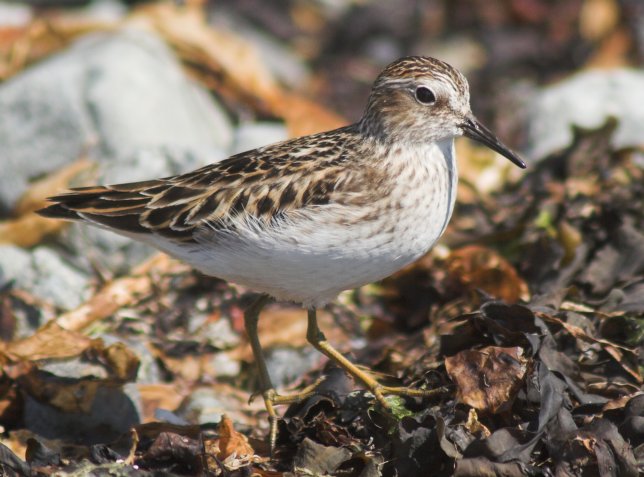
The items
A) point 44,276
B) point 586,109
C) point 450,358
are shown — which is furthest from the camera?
point 586,109

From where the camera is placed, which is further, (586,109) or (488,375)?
(586,109)

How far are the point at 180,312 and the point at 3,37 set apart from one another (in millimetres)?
4561

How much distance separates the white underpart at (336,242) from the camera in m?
5.40

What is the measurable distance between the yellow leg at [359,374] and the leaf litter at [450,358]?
0.19 feet

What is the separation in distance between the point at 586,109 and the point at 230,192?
489 cm

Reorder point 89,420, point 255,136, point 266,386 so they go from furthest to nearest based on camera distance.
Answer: point 255,136, point 266,386, point 89,420

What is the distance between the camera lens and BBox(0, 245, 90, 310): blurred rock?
7312 millimetres

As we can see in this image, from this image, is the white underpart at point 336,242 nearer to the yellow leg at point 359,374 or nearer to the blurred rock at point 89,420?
the yellow leg at point 359,374

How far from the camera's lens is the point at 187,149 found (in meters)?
8.11

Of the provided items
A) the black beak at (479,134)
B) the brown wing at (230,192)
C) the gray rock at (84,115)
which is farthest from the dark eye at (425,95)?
the gray rock at (84,115)

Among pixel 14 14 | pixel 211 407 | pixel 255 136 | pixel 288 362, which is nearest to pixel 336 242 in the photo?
pixel 211 407

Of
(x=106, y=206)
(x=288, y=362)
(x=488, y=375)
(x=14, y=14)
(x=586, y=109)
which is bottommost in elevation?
(x=288, y=362)

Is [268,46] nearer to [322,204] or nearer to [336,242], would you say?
[322,204]

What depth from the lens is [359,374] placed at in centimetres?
579
